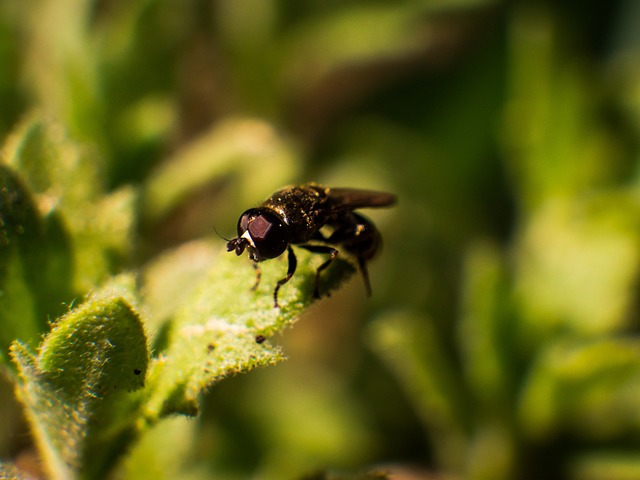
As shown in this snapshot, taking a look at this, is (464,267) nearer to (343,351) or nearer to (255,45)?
(343,351)

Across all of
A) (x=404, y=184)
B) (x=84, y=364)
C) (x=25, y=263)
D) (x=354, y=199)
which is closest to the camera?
(x=84, y=364)

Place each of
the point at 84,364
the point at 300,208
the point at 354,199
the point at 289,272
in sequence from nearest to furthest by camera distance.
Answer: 1. the point at 84,364
2. the point at 289,272
3. the point at 300,208
4. the point at 354,199

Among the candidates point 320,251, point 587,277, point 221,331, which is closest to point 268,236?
point 320,251

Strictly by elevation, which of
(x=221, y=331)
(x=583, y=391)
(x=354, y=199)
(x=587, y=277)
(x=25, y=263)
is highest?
(x=25, y=263)

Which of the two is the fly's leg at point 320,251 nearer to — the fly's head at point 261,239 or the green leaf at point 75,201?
the fly's head at point 261,239

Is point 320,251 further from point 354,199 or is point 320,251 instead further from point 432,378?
point 432,378

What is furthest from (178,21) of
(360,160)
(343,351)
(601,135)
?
(601,135)

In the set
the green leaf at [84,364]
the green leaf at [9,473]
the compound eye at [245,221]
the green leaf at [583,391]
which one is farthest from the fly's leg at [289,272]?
the green leaf at [583,391]
